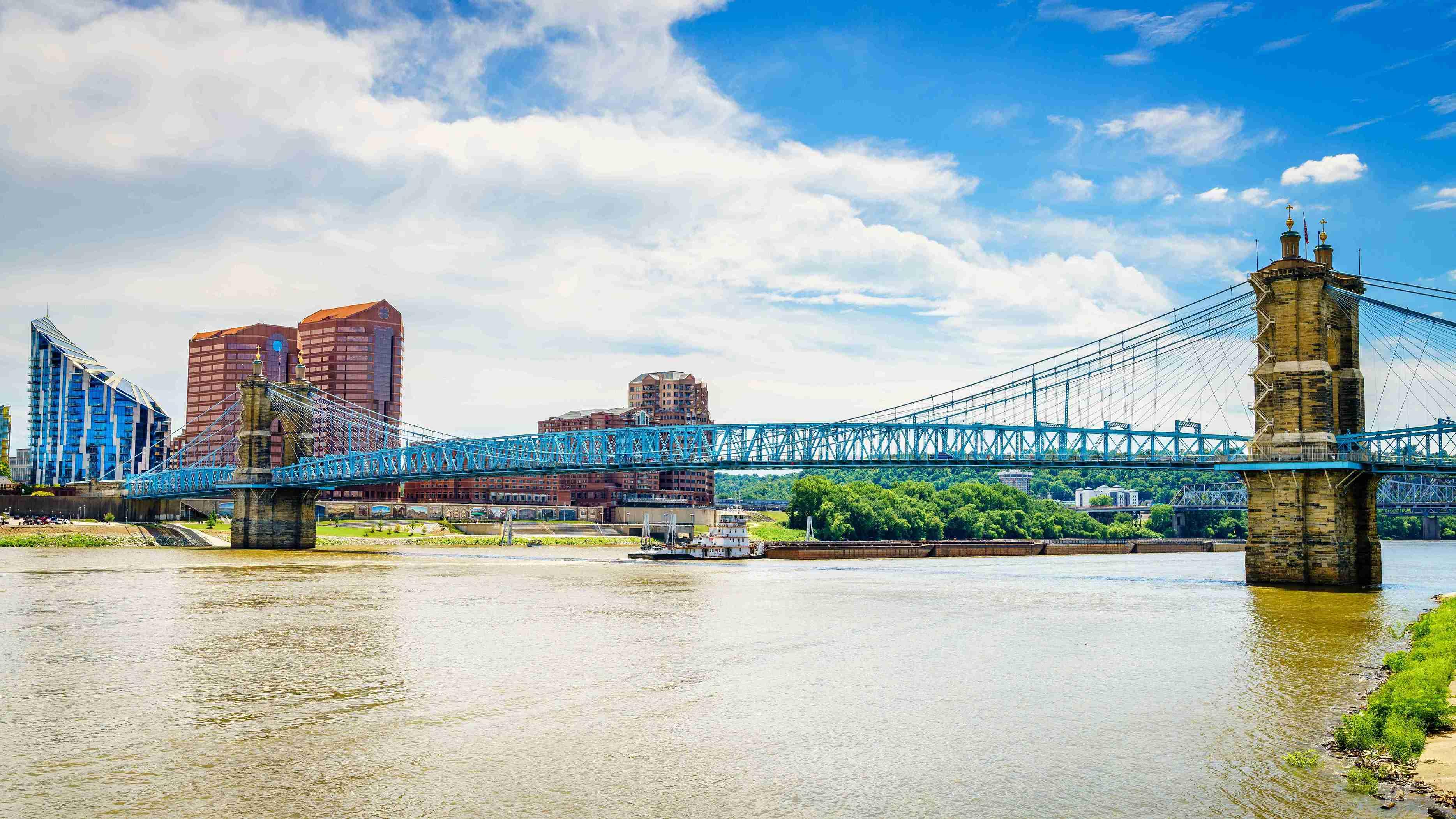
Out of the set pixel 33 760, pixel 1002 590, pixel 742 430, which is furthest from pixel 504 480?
pixel 33 760

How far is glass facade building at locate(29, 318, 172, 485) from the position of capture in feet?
620

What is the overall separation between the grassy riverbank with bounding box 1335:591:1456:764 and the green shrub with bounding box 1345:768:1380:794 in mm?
775

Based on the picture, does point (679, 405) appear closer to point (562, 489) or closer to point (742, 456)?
point (562, 489)

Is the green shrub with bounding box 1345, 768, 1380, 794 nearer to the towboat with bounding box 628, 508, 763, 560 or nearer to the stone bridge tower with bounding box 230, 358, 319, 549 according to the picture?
the towboat with bounding box 628, 508, 763, 560

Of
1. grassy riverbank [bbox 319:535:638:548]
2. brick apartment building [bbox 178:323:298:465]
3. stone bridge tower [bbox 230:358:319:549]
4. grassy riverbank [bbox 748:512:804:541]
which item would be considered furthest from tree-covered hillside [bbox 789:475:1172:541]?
brick apartment building [bbox 178:323:298:465]

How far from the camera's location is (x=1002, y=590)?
178ft

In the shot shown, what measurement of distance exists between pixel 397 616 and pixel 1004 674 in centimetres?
2099

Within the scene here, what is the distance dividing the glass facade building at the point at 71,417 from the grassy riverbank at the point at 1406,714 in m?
200

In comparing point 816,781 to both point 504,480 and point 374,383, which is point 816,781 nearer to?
point 504,480

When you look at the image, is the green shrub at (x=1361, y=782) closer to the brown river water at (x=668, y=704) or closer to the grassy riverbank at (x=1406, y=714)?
the brown river water at (x=668, y=704)

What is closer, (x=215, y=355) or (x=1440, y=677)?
(x=1440, y=677)

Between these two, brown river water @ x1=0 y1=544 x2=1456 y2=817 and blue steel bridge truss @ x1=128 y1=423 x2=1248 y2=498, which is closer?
brown river water @ x1=0 y1=544 x2=1456 y2=817

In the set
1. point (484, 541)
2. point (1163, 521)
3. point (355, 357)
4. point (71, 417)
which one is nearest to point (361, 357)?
point (355, 357)

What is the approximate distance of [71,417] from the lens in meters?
189
